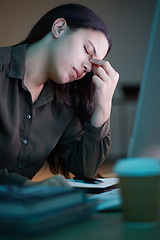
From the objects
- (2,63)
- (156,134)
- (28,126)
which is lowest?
(28,126)

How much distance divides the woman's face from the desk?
849 millimetres

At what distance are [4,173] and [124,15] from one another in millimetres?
5474

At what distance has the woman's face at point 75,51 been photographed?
51.5 inches

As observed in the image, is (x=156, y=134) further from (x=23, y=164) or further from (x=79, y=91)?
(x=79, y=91)

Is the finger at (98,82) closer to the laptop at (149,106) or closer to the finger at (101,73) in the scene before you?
the finger at (101,73)

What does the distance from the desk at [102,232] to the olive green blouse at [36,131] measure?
0.79 meters

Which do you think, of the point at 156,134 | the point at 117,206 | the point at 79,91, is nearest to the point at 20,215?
the point at 117,206

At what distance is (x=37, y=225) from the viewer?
49 centimetres

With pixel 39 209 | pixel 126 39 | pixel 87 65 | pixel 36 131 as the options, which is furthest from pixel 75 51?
pixel 126 39

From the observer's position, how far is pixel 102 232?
0.51 metres

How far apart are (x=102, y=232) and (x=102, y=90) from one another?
0.91 meters

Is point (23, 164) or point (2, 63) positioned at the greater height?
point (2, 63)

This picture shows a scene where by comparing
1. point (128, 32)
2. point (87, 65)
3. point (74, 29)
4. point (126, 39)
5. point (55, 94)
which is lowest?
point (126, 39)

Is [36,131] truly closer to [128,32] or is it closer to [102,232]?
Answer: [102,232]
